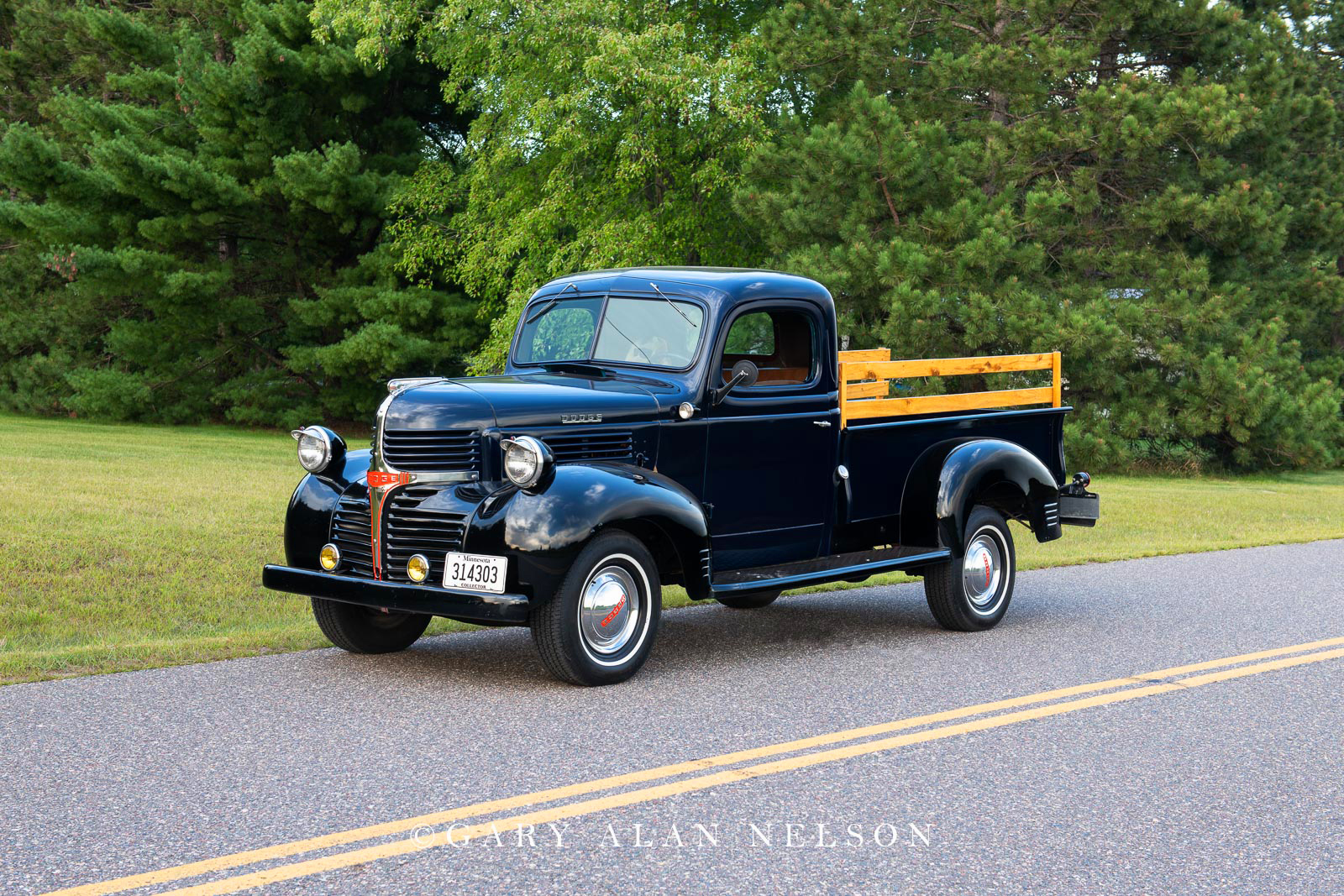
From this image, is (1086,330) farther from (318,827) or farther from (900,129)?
(318,827)

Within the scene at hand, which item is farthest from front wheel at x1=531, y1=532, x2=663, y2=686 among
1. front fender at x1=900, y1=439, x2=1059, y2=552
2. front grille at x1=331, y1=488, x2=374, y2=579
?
front fender at x1=900, y1=439, x2=1059, y2=552

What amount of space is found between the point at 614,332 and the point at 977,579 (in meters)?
2.86

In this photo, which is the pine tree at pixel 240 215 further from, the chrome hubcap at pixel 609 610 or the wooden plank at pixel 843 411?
the chrome hubcap at pixel 609 610

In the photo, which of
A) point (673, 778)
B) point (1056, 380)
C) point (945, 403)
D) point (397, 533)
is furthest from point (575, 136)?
point (673, 778)

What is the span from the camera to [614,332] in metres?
8.24

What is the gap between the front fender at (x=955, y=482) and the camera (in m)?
8.62

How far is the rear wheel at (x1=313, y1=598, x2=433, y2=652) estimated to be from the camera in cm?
767

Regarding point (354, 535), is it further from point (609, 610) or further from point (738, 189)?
point (738, 189)

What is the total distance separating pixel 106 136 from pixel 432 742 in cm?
2766

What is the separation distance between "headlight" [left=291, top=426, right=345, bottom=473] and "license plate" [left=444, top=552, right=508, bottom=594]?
→ 1234 millimetres

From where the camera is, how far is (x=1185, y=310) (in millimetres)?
24109

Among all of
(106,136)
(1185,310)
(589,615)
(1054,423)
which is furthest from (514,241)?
(589,615)

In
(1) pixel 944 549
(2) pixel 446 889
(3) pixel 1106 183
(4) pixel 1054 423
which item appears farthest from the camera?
(3) pixel 1106 183

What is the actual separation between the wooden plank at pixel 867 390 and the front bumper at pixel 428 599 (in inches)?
121
